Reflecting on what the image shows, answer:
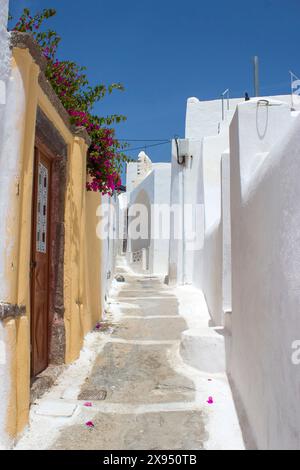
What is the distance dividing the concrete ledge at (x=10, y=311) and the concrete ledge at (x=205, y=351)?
2.27 metres

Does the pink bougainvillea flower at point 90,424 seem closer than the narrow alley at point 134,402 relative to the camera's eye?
No

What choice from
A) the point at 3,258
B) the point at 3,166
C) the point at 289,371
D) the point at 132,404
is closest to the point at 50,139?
the point at 3,166

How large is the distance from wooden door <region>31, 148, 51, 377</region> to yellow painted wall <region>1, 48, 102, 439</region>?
21 centimetres

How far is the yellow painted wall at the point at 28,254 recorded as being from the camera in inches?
113

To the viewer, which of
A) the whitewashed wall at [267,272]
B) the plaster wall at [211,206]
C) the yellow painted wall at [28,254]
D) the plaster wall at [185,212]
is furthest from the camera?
the plaster wall at [185,212]

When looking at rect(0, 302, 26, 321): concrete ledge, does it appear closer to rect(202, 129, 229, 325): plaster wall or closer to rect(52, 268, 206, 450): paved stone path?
rect(52, 268, 206, 450): paved stone path

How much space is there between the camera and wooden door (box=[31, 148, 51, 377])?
13.3 feet

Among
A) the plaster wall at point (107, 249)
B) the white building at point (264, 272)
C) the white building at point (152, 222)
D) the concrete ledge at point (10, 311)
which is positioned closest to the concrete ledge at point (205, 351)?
the white building at point (264, 272)

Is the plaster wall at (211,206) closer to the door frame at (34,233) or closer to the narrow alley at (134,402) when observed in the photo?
the narrow alley at (134,402)

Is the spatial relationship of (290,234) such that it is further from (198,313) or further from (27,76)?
(198,313)

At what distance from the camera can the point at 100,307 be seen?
6613 mm

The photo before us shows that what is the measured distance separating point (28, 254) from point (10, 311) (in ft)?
1.54

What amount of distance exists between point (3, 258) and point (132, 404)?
5.79 feet

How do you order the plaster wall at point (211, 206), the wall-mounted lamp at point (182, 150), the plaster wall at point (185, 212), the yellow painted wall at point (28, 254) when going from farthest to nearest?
the wall-mounted lamp at point (182, 150)
the plaster wall at point (185, 212)
the plaster wall at point (211, 206)
the yellow painted wall at point (28, 254)
